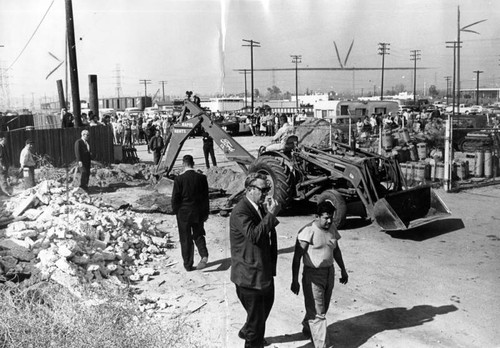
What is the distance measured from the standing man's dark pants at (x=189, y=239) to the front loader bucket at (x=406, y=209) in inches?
131

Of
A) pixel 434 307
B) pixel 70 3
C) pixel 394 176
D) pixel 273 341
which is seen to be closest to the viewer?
pixel 273 341

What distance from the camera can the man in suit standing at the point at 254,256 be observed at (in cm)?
486

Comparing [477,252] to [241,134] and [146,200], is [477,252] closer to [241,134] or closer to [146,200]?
[146,200]

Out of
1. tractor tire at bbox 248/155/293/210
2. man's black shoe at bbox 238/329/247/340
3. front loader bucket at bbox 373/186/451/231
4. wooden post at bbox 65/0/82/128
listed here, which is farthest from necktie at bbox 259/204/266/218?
wooden post at bbox 65/0/82/128

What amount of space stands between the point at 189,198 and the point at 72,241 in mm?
1703

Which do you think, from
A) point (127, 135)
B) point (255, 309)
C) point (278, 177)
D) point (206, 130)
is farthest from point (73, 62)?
point (255, 309)

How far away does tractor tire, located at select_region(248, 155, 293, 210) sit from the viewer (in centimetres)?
1071

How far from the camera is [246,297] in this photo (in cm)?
496

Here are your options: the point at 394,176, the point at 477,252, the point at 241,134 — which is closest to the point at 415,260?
the point at 477,252

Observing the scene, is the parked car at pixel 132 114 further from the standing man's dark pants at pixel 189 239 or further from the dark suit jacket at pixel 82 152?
the standing man's dark pants at pixel 189 239

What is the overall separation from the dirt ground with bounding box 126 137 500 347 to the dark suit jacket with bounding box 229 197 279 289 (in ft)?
3.19

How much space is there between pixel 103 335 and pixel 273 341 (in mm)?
1793

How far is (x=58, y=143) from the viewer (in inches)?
689

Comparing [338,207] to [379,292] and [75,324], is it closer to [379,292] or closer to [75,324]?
[379,292]
